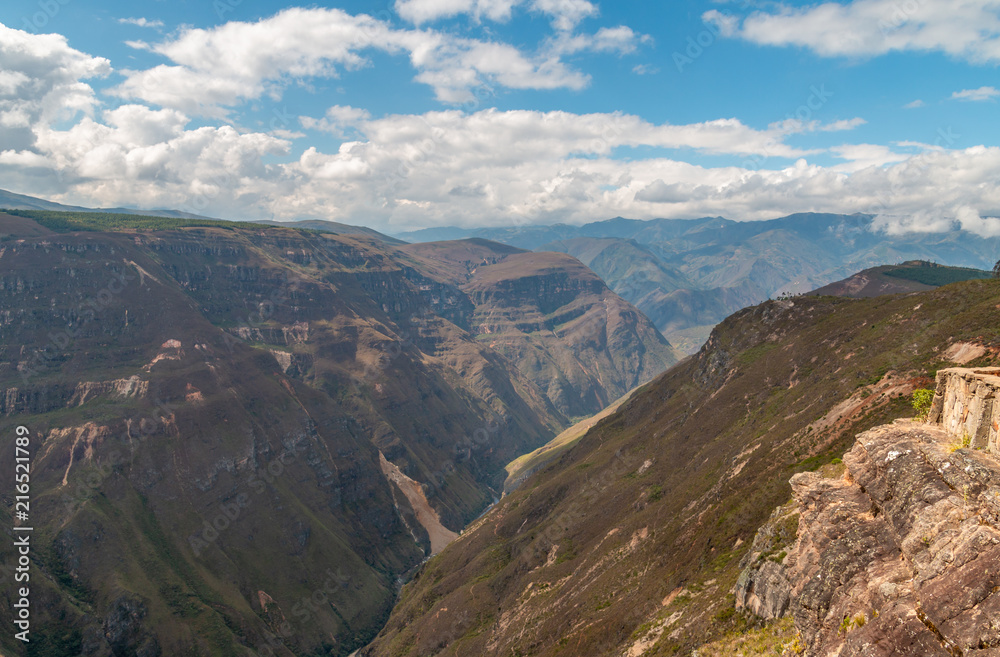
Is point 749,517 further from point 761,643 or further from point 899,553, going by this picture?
point 899,553

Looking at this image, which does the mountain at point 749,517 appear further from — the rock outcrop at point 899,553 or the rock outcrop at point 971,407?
the rock outcrop at point 971,407

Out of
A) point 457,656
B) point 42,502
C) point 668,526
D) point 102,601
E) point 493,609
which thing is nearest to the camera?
point 668,526

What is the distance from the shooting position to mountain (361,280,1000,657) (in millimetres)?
37906

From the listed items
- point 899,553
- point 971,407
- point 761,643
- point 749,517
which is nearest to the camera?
point 899,553

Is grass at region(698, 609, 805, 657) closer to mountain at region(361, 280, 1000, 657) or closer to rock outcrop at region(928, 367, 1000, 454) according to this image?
mountain at region(361, 280, 1000, 657)

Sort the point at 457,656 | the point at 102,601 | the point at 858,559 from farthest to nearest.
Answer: the point at 102,601
the point at 457,656
the point at 858,559

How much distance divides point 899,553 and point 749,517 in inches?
1671

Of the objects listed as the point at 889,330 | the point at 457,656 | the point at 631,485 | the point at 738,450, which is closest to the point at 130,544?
the point at 457,656

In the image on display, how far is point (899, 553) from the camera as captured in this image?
36844mm

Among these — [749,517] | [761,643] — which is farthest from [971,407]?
[749,517]

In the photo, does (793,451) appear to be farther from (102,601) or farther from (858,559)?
(102,601)

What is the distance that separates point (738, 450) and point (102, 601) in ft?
639

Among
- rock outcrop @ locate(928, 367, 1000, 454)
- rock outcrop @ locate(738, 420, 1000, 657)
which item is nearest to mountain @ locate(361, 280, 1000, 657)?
rock outcrop @ locate(738, 420, 1000, 657)

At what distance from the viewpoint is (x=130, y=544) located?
608 ft
